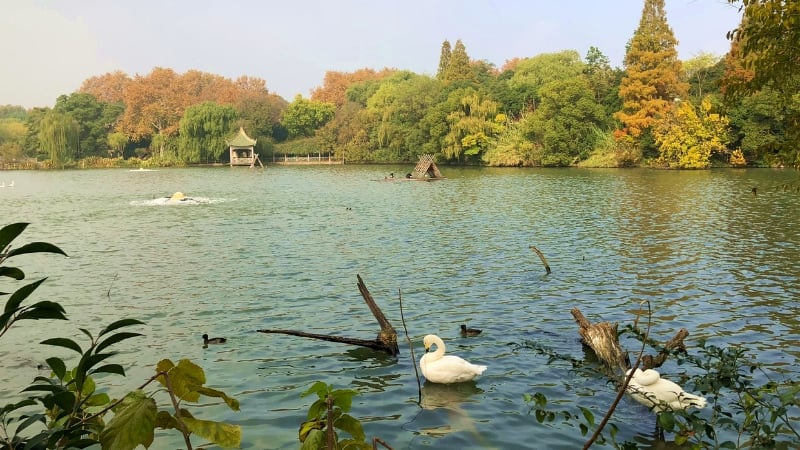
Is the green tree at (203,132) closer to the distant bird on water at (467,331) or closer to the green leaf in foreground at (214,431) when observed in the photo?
the distant bird on water at (467,331)

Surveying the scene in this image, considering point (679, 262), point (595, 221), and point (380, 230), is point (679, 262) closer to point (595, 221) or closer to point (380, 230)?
point (595, 221)

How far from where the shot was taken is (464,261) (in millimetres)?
14742

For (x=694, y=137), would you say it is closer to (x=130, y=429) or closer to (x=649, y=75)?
(x=649, y=75)

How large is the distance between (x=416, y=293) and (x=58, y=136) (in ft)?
241

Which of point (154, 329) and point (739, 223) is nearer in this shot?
point (154, 329)

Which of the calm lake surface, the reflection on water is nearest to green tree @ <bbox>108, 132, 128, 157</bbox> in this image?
the calm lake surface

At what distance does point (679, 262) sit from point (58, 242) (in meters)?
17.7

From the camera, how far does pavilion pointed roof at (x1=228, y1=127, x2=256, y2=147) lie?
71.7m

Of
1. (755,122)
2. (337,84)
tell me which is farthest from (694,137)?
(337,84)

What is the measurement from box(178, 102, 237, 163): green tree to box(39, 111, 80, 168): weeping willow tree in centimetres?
1303

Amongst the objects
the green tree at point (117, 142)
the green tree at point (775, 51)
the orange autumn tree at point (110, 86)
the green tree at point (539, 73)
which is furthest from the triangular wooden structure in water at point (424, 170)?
the orange autumn tree at point (110, 86)

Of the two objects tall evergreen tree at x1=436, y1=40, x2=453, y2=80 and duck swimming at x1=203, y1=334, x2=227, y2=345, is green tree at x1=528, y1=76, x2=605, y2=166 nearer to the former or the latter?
tall evergreen tree at x1=436, y1=40, x2=453, y2=80

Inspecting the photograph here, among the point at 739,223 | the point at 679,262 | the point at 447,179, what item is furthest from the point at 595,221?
the point at 447,179

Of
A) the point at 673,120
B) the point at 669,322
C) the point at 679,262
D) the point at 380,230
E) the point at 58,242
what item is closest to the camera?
the point at 669,322
